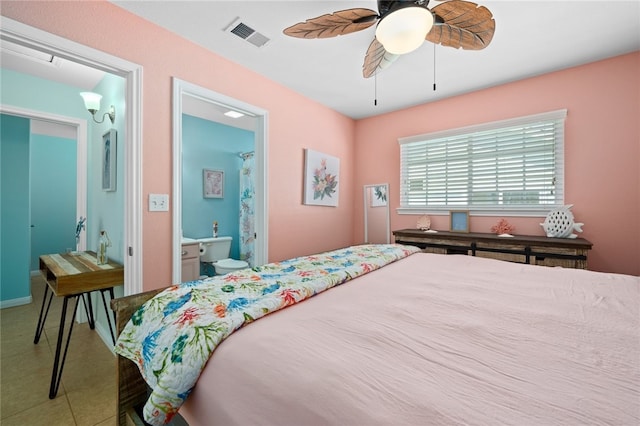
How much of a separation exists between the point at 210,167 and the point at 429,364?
424cm

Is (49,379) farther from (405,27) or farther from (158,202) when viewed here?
(405,27)

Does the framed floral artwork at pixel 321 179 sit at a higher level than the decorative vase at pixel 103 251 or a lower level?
higher

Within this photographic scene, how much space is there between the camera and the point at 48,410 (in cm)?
157

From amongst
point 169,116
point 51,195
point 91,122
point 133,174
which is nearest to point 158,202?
point 133,174

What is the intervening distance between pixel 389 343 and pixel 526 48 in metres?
2.74

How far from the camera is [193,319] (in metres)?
0.83

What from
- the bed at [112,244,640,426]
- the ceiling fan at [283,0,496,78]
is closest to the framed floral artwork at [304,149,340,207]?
the ceiling fan at [283,0,496,78]

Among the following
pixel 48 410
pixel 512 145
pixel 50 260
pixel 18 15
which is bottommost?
pixel 48 410

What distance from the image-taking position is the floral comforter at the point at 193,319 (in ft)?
2.38

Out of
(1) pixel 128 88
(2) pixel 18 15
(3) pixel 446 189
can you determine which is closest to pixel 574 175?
(3) pixel 446 189

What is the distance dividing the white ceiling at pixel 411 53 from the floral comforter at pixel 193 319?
1.79 m

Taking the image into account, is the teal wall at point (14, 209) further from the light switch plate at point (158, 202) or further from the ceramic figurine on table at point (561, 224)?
the ceramic figurine on table at point (561, 224)

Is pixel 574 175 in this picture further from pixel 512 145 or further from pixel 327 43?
pixel 327 43

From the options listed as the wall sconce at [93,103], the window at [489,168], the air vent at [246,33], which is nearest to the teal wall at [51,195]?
the wall sconce at [93,103]
